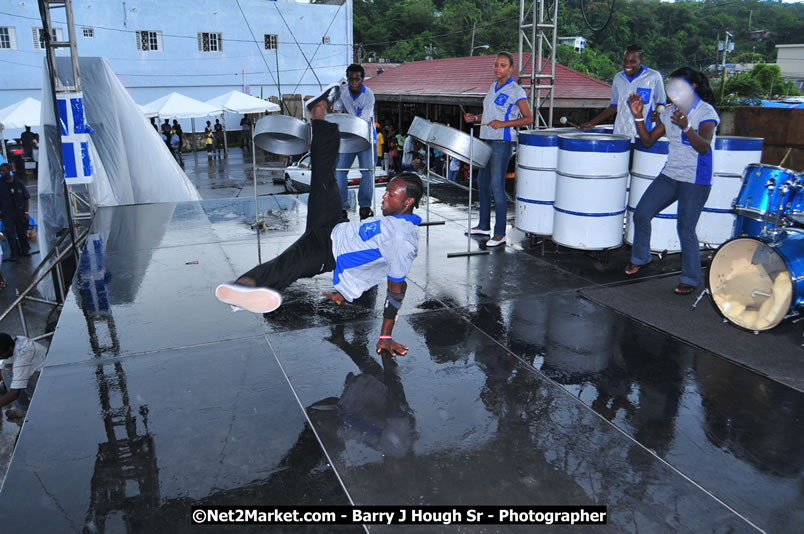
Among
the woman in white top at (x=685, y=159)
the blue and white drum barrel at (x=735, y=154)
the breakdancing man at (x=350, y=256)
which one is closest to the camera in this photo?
the breakdancing man at (x=350, y=256)

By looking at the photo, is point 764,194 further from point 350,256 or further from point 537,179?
point 350,256

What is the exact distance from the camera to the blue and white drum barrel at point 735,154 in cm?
577

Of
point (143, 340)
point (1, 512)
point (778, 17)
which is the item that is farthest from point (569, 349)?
point (778, 17)

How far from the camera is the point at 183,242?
22.9 feet

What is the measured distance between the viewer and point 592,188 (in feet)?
18.9

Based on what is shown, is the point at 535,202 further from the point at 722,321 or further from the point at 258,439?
the point at 258,439

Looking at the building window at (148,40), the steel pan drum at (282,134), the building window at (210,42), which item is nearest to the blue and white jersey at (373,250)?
the steel pan drum at (282,134)

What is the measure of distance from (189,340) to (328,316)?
109cm

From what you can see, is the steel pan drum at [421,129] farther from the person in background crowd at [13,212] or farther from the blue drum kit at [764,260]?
the person in background crowd at [13,212]

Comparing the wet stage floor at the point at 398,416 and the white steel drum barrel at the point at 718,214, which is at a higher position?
the white steel drum barrel at the point at 718,214

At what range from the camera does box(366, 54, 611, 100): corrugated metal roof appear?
49.5 ft

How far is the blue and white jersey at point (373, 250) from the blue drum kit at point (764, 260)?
2402mm

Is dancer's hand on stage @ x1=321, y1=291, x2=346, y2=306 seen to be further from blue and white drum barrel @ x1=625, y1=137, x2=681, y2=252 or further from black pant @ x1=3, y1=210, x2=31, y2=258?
black pant @ x1=3, y1=210, x2=31, y2=258

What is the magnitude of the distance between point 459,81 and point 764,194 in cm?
1501
